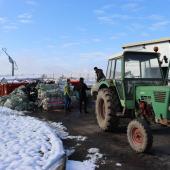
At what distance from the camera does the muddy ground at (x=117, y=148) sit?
796 centimetres

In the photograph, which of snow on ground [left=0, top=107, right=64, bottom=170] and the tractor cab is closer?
snow on ground [left=0, top=107, right=64, bottom=170]

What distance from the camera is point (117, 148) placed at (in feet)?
31.2

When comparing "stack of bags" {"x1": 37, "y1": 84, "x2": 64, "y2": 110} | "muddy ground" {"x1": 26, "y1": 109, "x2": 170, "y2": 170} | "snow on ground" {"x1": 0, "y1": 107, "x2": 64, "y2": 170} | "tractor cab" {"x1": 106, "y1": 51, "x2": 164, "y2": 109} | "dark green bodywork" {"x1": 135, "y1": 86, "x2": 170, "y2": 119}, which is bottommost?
"muddy ground" {"x1": 26, "y1": 109, "x2": 170, "y2": 170}

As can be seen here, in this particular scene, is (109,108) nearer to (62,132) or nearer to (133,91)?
(133,91)

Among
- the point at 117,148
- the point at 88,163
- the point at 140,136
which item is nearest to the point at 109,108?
the point at 117,148

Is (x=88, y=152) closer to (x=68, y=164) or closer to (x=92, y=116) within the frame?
(x=68, y=164)

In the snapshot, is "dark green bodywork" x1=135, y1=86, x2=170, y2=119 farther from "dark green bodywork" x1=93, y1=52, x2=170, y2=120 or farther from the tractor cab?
the tractor cab

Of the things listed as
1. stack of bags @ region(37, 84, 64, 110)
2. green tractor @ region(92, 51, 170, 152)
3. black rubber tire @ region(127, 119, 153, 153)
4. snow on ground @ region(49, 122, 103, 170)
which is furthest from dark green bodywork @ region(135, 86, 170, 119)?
stack of bags @ region(37, 84, 64, 110)

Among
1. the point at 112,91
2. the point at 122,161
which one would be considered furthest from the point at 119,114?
the point at 122,161

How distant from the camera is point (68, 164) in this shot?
779cm

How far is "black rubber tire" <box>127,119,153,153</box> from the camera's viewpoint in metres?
8.95

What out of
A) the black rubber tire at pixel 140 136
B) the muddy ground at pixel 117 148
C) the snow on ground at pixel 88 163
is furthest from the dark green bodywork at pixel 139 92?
the snow on ground at pixel 88 163

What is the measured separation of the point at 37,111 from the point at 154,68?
→ 8.58m

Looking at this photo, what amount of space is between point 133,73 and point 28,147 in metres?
3.93
